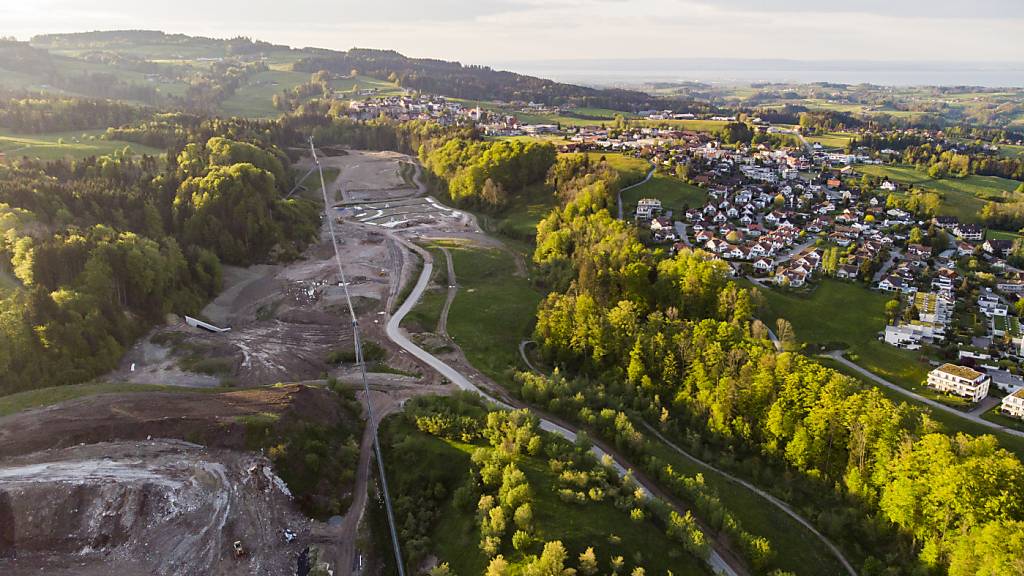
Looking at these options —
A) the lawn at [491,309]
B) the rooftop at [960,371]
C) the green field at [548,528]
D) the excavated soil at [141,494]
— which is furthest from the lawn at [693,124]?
the excavated soil at [141,494]

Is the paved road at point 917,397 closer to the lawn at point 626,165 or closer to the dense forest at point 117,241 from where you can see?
the lawn at point 626,165

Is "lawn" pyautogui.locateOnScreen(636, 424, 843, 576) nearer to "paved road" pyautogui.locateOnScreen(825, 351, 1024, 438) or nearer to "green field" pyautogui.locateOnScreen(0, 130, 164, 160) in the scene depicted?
"paved road" pyautogui.locateOnScreen(825, 351, 1024, 438)

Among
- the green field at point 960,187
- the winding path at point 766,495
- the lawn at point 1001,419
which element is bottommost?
the winding path at point 766,495

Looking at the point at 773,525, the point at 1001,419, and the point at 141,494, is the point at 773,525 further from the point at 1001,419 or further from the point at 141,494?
the point at 141,494

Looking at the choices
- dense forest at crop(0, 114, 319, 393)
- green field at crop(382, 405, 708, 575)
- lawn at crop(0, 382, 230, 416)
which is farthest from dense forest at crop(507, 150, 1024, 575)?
dense forest at crop(0, 114, 319, 393)

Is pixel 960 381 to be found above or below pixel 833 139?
below

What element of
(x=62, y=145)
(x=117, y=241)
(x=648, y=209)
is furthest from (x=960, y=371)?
(x=62, y=145)

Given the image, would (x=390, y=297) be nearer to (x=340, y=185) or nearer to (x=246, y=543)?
(x=246, y=543)

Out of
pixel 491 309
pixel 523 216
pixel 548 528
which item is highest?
pixel 523 216
